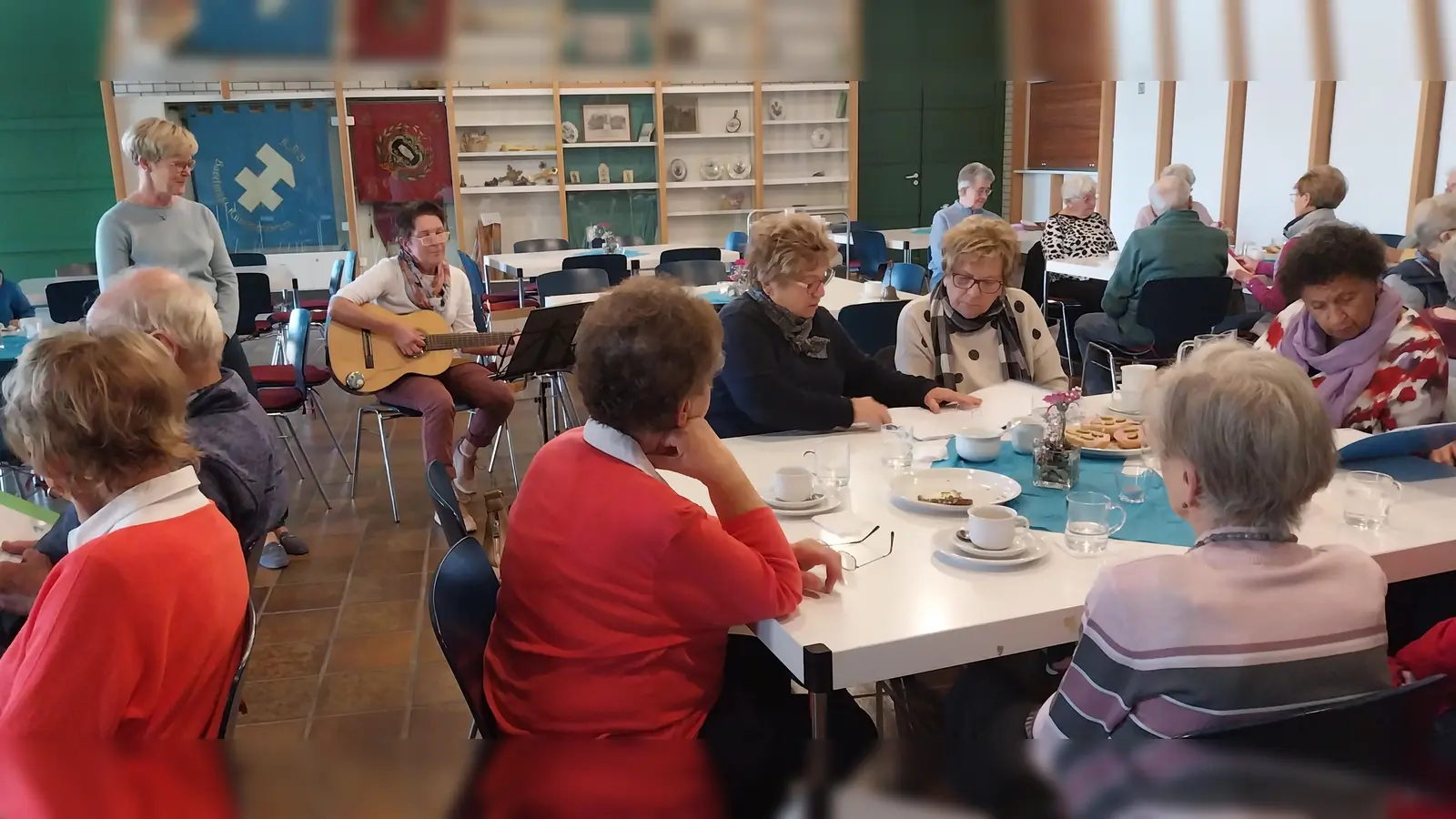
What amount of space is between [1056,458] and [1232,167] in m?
6.96

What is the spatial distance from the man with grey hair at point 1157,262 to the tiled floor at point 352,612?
125 inches

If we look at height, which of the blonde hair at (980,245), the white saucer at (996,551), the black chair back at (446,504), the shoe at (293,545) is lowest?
the shoe at (293,545)

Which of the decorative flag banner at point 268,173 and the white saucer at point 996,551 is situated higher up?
the decorative flag banner at point 268,173

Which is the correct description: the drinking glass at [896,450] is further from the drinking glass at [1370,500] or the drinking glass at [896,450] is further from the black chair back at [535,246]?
the black chair back at [535,246]

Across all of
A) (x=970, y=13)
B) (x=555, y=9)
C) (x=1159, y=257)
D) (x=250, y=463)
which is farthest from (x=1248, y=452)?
(x=1159, y=257)

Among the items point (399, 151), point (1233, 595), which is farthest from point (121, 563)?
point (399, 151)

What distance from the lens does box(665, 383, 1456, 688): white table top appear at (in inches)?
61.0

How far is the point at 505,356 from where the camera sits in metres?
4.77

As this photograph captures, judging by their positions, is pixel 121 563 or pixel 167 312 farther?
pixel 167 312

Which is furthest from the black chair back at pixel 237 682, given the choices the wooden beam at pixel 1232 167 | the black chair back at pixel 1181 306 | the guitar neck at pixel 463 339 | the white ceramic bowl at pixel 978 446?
the wooden beam at pixel 1232 167

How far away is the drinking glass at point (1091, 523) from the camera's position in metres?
1.85

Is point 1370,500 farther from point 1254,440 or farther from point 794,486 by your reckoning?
point 794,486

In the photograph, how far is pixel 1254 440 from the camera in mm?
1339

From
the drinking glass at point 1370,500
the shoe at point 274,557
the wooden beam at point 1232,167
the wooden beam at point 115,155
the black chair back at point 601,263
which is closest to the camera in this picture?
the drinking glass at point 1370,500
